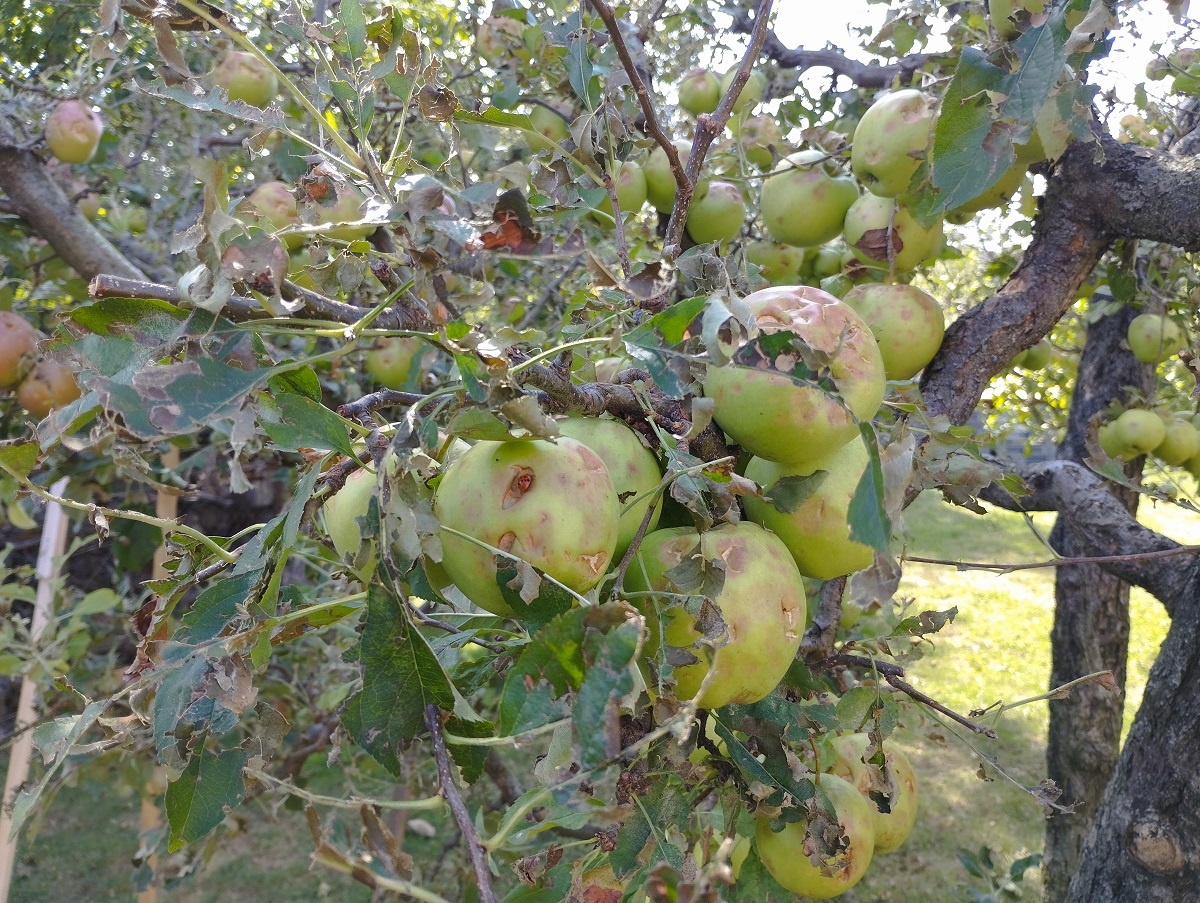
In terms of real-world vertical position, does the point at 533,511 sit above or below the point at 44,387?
above

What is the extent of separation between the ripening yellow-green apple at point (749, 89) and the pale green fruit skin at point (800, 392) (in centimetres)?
87

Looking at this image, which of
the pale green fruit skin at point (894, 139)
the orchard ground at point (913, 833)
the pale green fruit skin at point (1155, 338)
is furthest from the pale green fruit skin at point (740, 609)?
the pale green fruit skin at point (1155, 338)

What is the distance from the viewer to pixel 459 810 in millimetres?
557

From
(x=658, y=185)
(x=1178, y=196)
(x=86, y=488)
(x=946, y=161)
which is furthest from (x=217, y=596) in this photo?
(x=86, y=488)

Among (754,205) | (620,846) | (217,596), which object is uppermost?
(754,205)

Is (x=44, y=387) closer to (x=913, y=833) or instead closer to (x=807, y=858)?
(x=807, y=858)

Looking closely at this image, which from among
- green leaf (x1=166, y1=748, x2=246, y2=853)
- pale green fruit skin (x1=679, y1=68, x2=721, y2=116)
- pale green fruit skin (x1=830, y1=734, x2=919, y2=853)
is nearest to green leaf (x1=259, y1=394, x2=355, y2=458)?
green leaf (x1=166, y1=748, x2=246, y2=853)

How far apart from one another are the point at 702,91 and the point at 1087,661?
6.31ft

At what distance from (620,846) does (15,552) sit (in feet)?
16.4

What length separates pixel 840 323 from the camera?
0.91m

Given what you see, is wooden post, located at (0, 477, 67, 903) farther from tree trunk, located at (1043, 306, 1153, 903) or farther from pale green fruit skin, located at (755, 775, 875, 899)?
tree trunk, located at (1043, 306, 1153, 903)

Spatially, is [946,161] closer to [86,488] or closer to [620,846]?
[620,846]

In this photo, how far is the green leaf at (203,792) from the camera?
32.8 inches

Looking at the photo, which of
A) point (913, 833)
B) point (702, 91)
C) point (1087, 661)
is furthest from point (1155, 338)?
point (913, 833)
